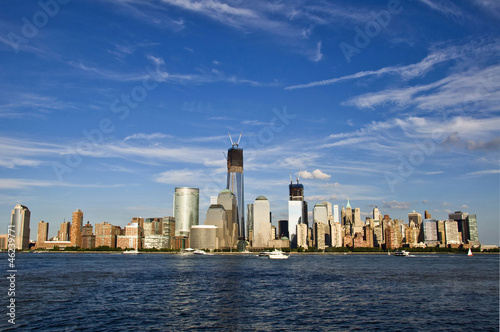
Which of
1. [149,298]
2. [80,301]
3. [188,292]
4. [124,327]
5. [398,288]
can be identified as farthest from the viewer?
[398,288]

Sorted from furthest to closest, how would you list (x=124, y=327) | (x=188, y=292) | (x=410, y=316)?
1. (x=188, y=292)
2. (x=410, y=316)
3. (x=124, y=327)

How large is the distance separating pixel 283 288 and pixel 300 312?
98.6 feet

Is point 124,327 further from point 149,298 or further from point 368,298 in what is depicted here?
point 368,298

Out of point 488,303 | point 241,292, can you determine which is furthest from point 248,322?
point 488,303

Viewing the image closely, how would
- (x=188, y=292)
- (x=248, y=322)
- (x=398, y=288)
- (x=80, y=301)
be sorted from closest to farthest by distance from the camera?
(x=248, y=322) → (x=80, y=301) → (x=188, y=292) → (x=398, y=288)

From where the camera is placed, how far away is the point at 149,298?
244 feet

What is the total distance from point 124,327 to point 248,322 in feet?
53.5

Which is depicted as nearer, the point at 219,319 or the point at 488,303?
the point at 219,319

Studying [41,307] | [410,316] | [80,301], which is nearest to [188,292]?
[80,301]

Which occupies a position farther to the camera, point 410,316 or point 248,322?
point 410,316

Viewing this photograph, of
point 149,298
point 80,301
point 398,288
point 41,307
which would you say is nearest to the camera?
point 41,307

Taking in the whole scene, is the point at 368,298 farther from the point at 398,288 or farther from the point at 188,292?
the point at 188,292

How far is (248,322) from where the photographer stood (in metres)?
54.3

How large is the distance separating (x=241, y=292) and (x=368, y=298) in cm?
2573
